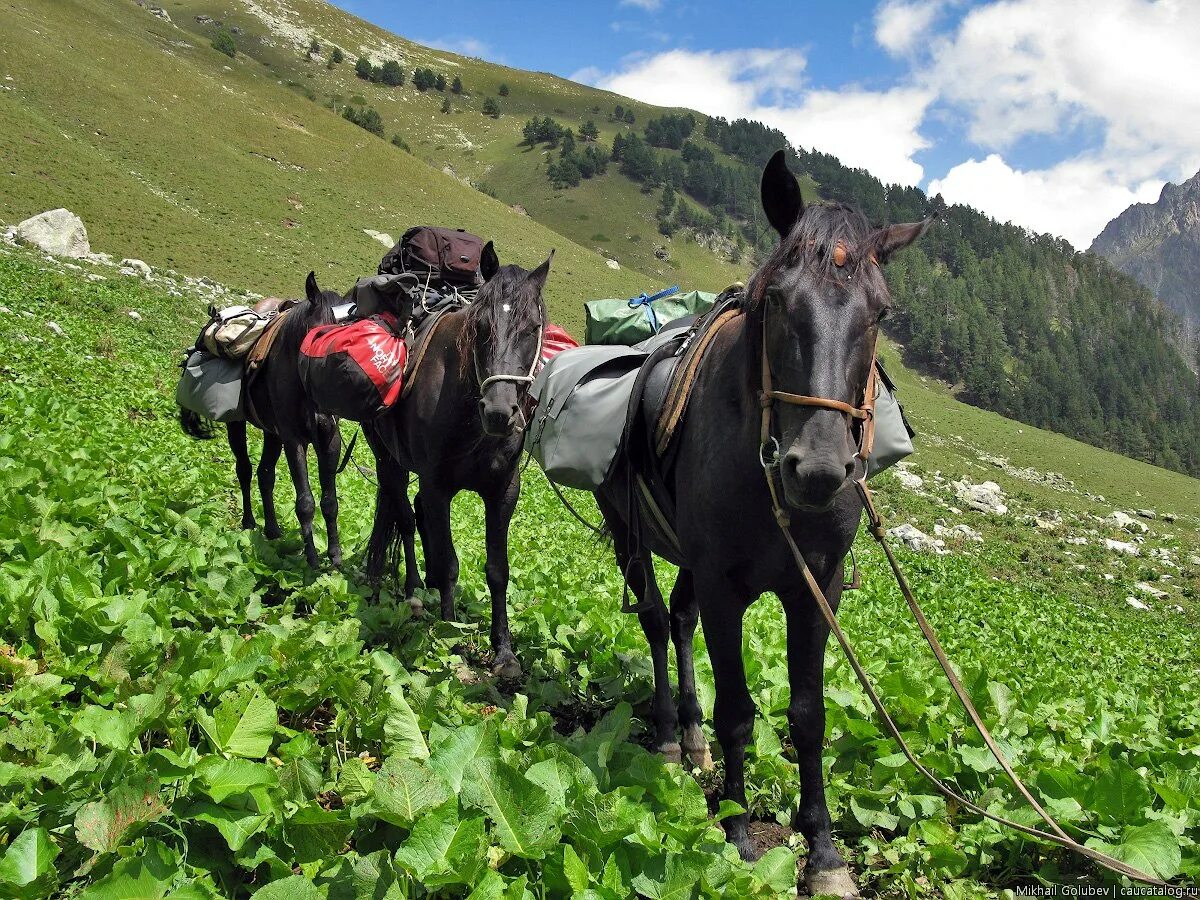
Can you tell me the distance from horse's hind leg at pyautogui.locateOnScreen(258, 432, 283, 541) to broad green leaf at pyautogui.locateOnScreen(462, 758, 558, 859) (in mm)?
6545

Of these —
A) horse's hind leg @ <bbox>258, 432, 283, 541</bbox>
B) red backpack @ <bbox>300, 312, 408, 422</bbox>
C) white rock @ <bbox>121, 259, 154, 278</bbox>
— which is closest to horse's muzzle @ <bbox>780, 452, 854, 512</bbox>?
red backpack @ <bbox>300, 312, 408, 422</bbox>

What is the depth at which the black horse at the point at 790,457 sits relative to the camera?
8.66 ft

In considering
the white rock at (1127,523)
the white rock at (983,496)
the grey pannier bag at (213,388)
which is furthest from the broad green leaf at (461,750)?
the white rock at (1127,523)

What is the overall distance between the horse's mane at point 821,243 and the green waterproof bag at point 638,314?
2.31 metres

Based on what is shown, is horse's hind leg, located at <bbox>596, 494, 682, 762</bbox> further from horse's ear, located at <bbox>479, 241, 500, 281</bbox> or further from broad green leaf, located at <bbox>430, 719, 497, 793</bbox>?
horse's ear, located at <bbox>479, 241, 500, 281</bbox>

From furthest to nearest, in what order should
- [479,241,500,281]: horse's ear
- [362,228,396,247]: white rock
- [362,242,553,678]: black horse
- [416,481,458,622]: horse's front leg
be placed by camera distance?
[362,228,396,247]: white rock < [479,241,500,281]: horse's ear < [416,481,458,622]: horse's front leg < [362,242,553,678]: black horse

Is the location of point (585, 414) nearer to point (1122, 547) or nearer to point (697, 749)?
point (697, 749)

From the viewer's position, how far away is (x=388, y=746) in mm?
3242

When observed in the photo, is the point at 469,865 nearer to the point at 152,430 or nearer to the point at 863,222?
the point at 863,222

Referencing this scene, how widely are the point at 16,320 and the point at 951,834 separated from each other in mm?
17624

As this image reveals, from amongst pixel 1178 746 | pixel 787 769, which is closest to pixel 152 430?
pixel 787 769

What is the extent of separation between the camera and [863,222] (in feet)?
9.64

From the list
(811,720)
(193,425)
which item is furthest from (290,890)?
(193,425)

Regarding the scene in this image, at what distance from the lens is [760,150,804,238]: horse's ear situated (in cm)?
→ 299
